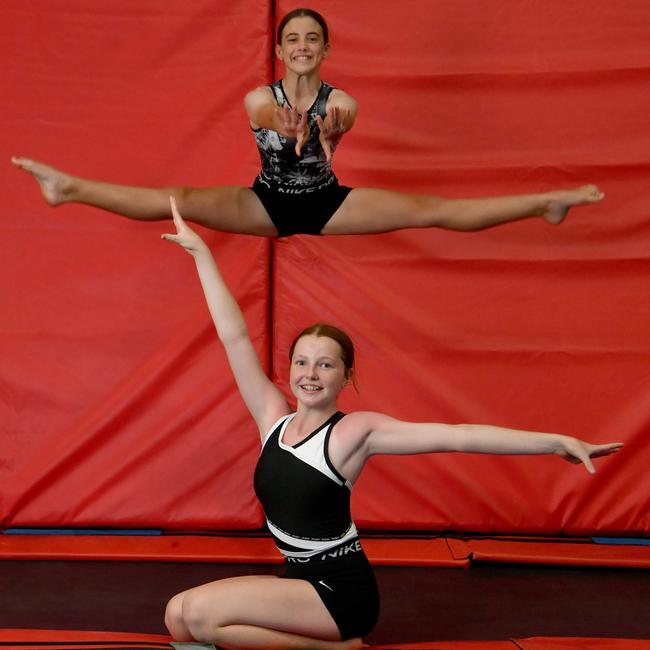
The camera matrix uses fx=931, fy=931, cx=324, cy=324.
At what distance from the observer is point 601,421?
3.57m

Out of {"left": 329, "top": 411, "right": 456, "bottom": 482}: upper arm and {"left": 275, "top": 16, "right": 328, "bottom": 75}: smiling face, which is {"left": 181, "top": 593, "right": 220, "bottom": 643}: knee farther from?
{"left": 275, "top": 16, "right": 328, "bottom": 75}: smiling face

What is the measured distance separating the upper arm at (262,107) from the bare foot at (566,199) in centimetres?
86

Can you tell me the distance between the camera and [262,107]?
2678 millimetres

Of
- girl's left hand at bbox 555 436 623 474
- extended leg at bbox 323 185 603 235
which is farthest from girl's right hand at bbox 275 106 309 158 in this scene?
girl's left hand at bbox 555 436 623 474

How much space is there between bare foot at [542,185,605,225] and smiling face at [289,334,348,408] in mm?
885

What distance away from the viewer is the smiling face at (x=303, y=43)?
269 centimetres

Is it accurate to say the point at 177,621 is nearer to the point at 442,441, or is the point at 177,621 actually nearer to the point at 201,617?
the point at 201,617

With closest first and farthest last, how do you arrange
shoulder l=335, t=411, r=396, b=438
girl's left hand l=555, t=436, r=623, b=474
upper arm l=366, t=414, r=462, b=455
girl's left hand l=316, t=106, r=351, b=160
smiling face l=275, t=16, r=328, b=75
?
girl's left hand l=555, t=436, r=623, b=474
upper arm l=366, t=414, r=462, b=455
shoulder l=335, t=411, r=396, b=438
girl's left hand l=316, t=106, r=351, b=160
smiling face l=275, t=16, r=328, b=75

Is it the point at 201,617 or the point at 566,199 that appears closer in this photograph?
the point at 201,617

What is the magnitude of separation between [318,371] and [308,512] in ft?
1.14

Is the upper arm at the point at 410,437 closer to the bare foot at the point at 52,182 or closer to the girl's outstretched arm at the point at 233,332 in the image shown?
the girl's outstretched arm at the point at 233,332

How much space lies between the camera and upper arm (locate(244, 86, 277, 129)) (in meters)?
2.65

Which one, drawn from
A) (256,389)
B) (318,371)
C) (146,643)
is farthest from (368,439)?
(146,643)

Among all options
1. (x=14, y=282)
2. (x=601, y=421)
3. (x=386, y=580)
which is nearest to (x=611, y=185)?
(x=601, y=421)
